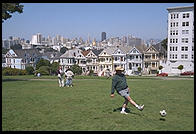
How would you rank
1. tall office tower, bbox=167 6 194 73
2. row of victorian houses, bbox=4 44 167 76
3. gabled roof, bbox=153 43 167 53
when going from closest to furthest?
1. tall office tower, bbox=167 6 194 73
2. row of victorian houses, bbox=4 44 167 76
3. gabled roof, bbox=153 43 167 53

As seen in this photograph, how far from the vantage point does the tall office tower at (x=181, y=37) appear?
5591 cm

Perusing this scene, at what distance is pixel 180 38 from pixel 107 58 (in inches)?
793

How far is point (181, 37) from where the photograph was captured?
5719cm

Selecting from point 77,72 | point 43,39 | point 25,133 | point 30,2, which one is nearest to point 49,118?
point 25,133

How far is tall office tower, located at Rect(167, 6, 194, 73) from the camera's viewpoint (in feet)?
183

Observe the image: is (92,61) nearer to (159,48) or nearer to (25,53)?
(25,53)

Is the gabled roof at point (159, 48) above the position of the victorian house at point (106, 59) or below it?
above

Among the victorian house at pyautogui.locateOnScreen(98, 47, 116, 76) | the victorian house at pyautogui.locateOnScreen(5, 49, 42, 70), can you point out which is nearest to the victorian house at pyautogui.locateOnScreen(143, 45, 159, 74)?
the victorian house at pyautogui.locateOnScreen(98, 47, 116, 76)

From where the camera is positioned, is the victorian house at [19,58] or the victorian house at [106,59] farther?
the victorian house at [106,59]

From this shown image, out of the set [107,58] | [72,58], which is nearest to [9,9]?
[72,58]

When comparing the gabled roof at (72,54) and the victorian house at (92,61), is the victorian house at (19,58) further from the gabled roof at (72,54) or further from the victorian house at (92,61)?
the victorian house at (92,61)

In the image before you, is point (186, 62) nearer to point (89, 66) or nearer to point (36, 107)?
point (89, 66)

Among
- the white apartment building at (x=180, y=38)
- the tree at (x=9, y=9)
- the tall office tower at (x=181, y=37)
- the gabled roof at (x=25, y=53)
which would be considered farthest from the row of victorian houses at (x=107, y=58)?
the tree at (x=9, y=9)

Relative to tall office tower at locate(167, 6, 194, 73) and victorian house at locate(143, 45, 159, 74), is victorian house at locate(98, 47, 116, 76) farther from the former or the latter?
tall office tower at locate(167, 6, 194, 73)
